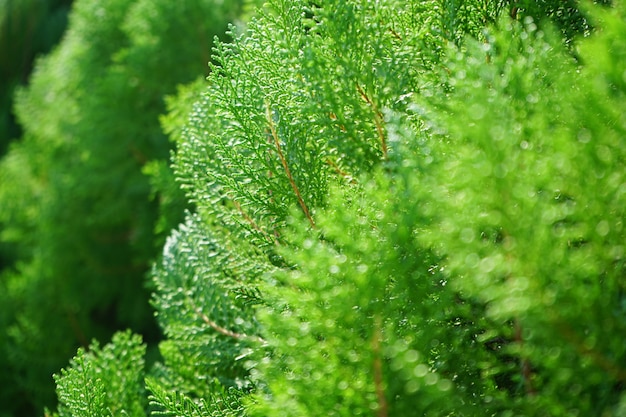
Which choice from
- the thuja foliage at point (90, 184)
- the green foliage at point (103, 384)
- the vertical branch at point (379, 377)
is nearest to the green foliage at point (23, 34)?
the thuja foliage at point (90, 184)

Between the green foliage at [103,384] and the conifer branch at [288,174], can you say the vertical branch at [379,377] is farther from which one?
the green foliage at [103,384]

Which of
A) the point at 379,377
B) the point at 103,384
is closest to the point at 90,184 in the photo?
the point at 103,384

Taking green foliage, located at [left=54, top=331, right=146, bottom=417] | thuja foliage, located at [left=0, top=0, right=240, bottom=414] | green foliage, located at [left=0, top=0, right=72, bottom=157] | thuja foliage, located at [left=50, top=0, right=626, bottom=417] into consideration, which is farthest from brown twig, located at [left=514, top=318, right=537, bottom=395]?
green foliage, located at [left=0, top=0, right=72, bottom=157]

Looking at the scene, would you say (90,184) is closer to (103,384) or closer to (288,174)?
(103,384)

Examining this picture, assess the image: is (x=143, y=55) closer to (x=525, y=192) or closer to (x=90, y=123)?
(x=90, y=123)

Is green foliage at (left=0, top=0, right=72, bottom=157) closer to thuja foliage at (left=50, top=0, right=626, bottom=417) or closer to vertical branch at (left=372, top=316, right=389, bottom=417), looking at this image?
thuja foliage at (left=50, top=0, right=626, bottom=417)

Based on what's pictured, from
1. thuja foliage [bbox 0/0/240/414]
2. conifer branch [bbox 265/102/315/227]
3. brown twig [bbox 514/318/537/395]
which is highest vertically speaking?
thuja foliage [bbox 0/0/240/414]
